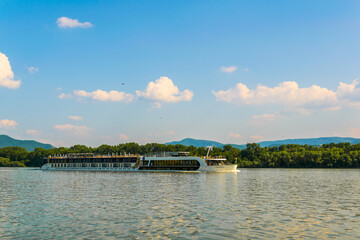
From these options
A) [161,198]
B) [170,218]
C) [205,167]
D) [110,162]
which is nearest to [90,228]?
[170,218]

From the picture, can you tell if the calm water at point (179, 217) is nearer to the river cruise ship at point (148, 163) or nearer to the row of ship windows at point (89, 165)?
the river cruise ship at point (148, 163)

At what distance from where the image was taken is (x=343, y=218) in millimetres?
27625

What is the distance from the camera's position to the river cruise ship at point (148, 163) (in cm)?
10188

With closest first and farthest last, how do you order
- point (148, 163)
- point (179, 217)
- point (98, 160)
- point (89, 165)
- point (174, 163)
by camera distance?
1. point (179, 217)
2. point (174, 163)
3. point (148, 163)
4. point (98, 160)
5. point (89, 165)

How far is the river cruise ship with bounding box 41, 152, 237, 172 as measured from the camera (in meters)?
102

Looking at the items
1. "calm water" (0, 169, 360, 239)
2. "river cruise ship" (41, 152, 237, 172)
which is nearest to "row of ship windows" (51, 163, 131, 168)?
"river cruise ship" (41, 152, 237, 172)

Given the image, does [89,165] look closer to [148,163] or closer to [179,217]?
[148,163]

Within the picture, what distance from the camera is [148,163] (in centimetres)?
11462

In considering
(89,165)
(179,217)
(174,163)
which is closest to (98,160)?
(89,165)

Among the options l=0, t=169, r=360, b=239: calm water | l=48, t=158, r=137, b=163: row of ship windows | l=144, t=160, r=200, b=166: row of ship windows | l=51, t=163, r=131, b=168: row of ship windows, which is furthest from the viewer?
l=51, t=163, r=131, b=168: row of ship windows

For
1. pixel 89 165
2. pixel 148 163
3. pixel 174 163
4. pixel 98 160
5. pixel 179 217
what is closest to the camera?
pixel 179 217

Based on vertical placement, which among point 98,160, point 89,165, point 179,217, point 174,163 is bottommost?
point 179,217

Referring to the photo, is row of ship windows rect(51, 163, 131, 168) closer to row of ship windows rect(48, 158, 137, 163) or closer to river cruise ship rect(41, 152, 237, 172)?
river cruise ship rect(41, 152, 237, 172)

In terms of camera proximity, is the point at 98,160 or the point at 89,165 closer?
the point at 98,160
